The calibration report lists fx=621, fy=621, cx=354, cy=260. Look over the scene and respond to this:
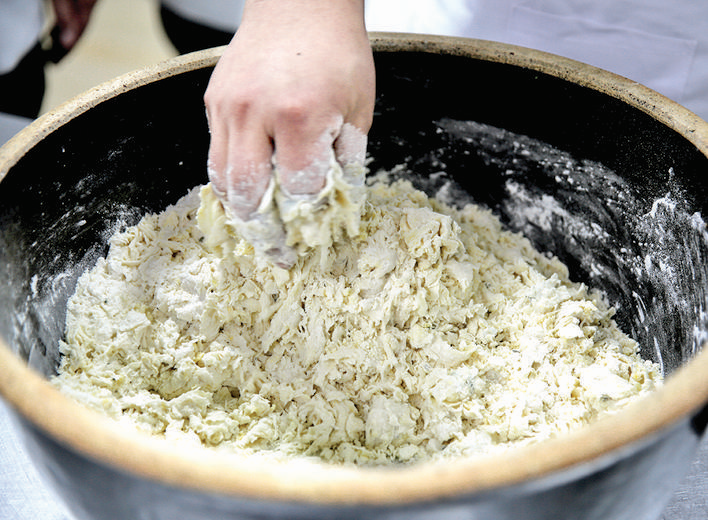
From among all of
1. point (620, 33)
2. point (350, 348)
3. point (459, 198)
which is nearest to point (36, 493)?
Answer: point (350, 348)

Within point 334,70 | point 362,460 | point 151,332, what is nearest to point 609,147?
point 334,70

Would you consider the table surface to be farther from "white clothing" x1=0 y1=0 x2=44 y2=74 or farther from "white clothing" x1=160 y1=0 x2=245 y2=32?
"white clothing" x1=160 y1=0 x2=245 y2=32

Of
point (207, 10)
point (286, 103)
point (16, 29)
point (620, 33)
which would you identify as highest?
point (207, 10)

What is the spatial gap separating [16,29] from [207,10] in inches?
23.5

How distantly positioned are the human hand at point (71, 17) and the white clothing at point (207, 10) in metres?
0.41

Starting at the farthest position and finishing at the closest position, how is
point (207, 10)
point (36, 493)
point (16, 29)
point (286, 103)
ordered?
point (207, 10) < point (16, 29) < point (36, 493) < point (286, 103)

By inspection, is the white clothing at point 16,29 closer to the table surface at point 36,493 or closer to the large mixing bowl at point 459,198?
the large mixing bowl at point 459,198

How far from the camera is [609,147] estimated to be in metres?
1.00

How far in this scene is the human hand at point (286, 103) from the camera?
764 millimetres

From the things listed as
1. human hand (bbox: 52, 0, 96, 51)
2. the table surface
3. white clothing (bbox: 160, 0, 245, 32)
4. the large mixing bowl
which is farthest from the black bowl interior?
white clothing (bbox: 160, 0, 245, 32)

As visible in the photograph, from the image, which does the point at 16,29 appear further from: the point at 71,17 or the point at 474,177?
the point at 474,177

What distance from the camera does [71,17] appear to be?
1652mm

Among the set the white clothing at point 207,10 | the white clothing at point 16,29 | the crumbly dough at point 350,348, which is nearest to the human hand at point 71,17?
the white clothing at point 16,29

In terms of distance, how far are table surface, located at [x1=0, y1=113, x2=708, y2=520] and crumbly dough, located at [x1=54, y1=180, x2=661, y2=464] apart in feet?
0.51
